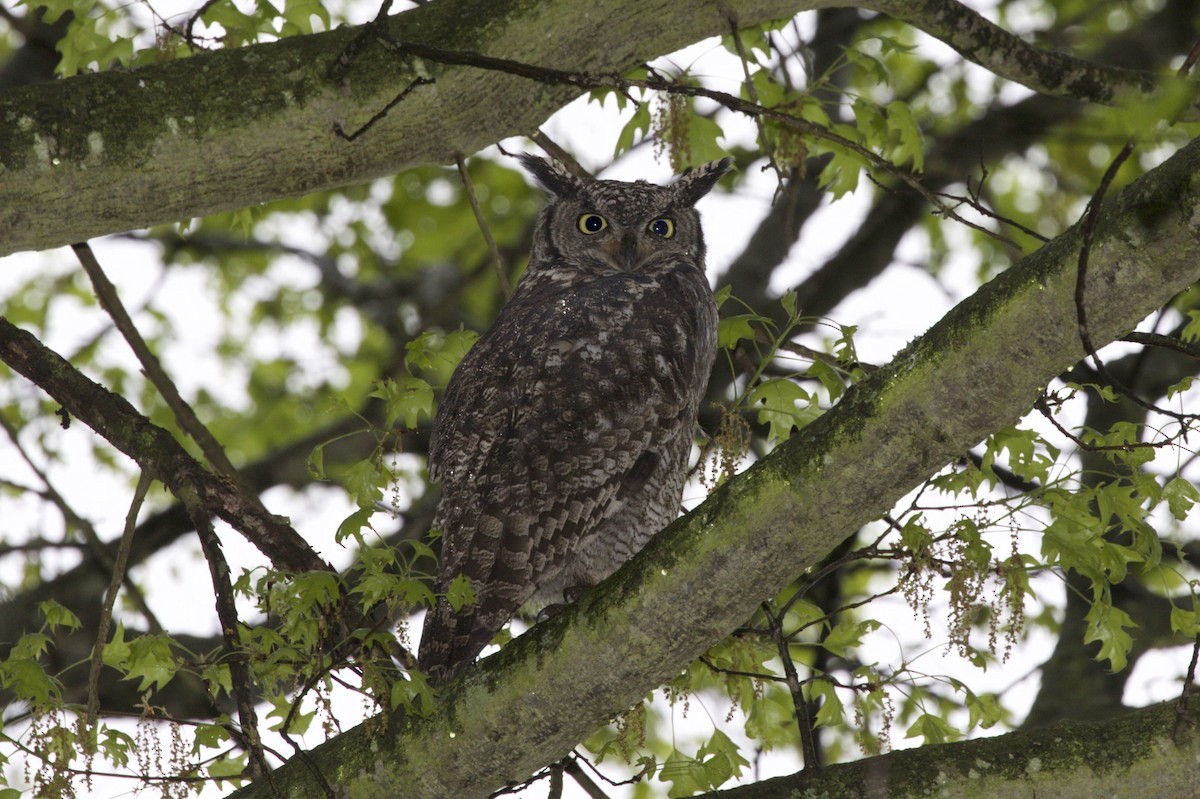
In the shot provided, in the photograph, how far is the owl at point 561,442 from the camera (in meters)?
3.54

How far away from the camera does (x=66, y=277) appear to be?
9.72m

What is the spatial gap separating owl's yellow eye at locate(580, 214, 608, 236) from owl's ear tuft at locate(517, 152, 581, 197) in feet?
0.62

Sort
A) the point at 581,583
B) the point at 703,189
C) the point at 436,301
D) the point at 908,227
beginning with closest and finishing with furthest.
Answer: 1. the point at 581,583
2. the point at 703,189
3. the point at 908,227
4. the point at 436,301

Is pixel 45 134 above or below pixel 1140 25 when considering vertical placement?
below

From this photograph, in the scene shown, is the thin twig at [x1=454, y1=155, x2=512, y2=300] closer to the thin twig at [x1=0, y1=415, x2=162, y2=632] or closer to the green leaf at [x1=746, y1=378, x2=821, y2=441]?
the green leaf at [x1=746, y1=378, x2=821, y2=441]

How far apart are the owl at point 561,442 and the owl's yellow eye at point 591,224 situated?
0.47 meters

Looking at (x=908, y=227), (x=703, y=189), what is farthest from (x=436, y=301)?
(x=703, y=189)

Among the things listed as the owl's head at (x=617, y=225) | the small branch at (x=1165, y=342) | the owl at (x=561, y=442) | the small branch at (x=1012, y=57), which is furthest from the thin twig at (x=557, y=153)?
the small branch at (x=1165, y=342)

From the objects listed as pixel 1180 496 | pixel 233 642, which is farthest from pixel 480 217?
pixel 1180 496

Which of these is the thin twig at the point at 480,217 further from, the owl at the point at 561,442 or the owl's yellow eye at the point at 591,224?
the owl's yellow eye at the point at 591,224

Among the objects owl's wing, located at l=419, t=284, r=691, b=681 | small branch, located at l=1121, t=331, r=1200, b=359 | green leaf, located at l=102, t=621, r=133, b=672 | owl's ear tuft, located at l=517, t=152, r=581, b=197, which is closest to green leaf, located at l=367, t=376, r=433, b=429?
owl's wing, located at l=419, t=284, r=691, b=681

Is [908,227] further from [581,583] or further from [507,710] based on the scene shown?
[507,710]

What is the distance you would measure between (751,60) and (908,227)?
157 inches

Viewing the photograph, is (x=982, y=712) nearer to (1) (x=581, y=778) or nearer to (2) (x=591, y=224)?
(1) (x=581, y=778)
